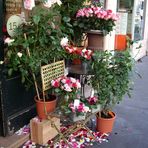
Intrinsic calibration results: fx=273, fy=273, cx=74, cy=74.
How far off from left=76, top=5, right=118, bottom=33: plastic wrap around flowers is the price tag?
2.03ft

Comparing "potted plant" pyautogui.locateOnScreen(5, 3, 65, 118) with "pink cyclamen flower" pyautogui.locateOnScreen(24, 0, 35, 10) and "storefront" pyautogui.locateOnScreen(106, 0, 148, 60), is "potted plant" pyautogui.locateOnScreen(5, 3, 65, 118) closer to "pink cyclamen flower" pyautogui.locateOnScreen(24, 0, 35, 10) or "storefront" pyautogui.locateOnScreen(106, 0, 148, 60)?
"pink cyclamen flower" pyautogui.locateOnScreen(24, 0, 35, 10)

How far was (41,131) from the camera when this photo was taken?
253 cm

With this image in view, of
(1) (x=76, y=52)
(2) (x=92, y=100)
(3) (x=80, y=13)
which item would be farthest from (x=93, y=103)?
(3) (x=80, y=13)

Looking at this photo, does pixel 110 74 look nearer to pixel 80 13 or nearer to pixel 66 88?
pixel 66 88

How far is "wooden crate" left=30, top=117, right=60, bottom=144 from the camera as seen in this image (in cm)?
253

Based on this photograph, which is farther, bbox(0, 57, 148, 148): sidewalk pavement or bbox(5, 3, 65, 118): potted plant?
bbox(0, 57, 148, 148): sidewalk pavement

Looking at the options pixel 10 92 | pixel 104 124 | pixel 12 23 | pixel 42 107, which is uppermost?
pixel 12 23

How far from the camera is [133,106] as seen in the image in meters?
3.62

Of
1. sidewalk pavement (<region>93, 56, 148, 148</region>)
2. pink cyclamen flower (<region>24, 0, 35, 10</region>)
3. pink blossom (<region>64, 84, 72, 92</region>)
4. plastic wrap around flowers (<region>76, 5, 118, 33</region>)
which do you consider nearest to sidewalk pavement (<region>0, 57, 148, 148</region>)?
sidewalk pavement (<region>93, 56, 148, 148</region>)

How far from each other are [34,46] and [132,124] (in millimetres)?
1450

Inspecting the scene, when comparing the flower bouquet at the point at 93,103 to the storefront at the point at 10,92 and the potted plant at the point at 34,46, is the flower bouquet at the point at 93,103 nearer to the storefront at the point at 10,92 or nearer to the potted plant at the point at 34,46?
the potted plant at the point at 34,46

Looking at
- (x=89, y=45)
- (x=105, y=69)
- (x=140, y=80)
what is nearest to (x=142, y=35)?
(x=140, y=80)

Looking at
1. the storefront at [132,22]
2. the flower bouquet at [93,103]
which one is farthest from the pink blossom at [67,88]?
the storefront at [132,22]

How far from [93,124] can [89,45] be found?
88 centimetres
